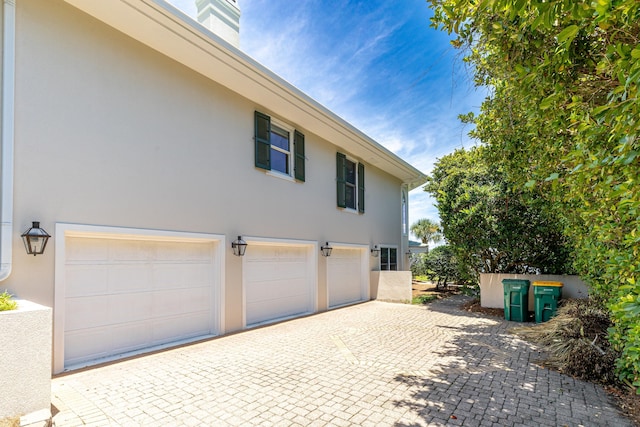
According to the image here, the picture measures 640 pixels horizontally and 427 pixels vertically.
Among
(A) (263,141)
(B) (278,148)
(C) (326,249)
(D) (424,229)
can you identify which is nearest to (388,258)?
(C) (326,249)

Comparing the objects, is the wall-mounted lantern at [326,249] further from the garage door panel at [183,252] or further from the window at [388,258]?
the window at [388,258]

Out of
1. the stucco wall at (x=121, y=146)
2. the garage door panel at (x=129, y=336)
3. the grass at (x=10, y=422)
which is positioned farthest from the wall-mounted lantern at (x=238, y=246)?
the grass at (x=10, y=422)

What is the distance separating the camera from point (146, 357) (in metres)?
5.75

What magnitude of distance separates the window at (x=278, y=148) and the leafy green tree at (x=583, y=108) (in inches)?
191

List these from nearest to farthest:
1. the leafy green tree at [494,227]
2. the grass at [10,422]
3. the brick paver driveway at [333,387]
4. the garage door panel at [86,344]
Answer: the grass at [10,422]
the brick paver driveway at [333,387]
the garage door panel at [86,344]
the leafy green tree at [494,227]

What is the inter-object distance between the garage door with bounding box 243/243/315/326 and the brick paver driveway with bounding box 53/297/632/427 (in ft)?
4.34

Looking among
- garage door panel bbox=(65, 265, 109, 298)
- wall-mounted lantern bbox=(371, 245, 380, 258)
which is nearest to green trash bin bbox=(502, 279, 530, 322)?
wall-mounted lantern bbox=(371, 245, 380, 258)

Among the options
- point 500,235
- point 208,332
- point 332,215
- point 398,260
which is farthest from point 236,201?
point 398,260

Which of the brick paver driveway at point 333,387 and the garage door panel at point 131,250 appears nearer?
the brick paver driveway at point 333,387

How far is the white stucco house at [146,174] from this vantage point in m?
4.89

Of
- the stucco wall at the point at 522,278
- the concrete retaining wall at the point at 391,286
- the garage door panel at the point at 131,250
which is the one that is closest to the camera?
the garage door panel at the point at 131,250

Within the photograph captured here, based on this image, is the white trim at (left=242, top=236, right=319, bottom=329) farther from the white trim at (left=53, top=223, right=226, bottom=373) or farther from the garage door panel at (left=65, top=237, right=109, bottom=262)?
the garage door panel at (left=65, top=237, right=109, bottom=262)

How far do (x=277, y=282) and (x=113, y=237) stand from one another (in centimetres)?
430

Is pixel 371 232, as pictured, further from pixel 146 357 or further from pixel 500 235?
pixel 146 357
